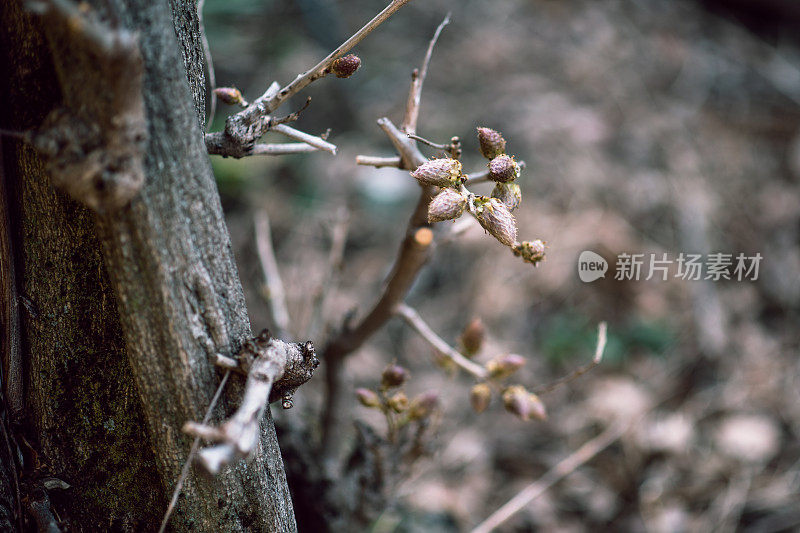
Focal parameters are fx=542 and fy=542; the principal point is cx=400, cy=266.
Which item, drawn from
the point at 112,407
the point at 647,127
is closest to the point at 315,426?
the point at 112,407

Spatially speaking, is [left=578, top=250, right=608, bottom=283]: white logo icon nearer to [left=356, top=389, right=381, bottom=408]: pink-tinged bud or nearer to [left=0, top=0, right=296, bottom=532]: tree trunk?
[left=356, top=389, right=381, bottom=408]: pink-tinged bud

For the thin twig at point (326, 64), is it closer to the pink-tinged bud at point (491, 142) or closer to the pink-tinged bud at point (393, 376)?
the pink-tinged bud at point (491, 142)

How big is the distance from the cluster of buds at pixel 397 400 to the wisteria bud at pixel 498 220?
0.39m

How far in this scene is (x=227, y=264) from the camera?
0.65 metres

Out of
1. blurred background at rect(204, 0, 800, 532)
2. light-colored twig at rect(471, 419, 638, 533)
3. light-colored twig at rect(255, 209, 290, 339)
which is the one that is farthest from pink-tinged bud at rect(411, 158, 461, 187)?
light-colored twig at rect(471, 419, 638, 533)

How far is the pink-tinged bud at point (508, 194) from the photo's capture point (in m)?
0.73

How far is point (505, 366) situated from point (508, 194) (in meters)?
0.42

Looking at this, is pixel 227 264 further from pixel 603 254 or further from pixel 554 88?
pixel 554 88

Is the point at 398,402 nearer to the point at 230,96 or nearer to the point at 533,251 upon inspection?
the point at 533,251

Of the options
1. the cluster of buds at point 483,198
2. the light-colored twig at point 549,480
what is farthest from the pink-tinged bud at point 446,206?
the light-colored twig at point 549,480

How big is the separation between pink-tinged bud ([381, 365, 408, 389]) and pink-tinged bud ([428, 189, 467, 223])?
1.30 ft

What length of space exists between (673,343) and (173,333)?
221 centimetres

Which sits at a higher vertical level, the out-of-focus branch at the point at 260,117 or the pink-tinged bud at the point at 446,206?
the out-of-focus branch at the point at 260,117

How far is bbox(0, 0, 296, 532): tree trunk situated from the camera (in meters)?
0.57
